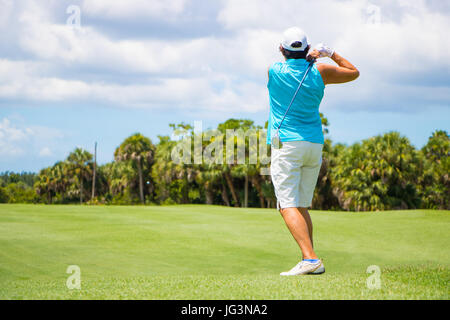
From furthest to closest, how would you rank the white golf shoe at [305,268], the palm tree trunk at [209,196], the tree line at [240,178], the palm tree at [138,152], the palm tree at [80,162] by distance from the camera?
the palm tree at [80,162]
the palm tree at [138,152]
the palm tree trunk at [209,196]
the tree line at [240,178]
the white golf shoe at [305,268]

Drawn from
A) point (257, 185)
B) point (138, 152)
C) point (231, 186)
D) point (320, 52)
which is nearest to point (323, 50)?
point (320, 52)

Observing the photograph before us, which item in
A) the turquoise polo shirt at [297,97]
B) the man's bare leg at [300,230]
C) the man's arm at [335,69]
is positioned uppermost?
the man's arm at [335,69]

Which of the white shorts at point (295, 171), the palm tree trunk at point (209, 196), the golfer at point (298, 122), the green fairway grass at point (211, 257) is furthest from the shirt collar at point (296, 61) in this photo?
the palm tree trunk at point (209, 196)

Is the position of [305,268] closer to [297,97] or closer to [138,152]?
[297,97]

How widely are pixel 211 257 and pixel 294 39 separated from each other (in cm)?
595

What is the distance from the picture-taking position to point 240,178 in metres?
49.6

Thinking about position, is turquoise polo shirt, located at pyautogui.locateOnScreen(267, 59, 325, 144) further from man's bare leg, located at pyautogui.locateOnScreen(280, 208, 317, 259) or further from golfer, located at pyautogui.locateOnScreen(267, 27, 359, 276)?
man's bare leg, located at pyautogui.locateOnScreen(280, 208, 317, 259)

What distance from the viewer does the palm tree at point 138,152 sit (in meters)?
55.8

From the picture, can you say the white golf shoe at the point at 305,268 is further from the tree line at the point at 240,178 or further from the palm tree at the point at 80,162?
the palm tree at the point at 80,162

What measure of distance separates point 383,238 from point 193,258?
5725mm

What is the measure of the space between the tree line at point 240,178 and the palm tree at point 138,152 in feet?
0.37
